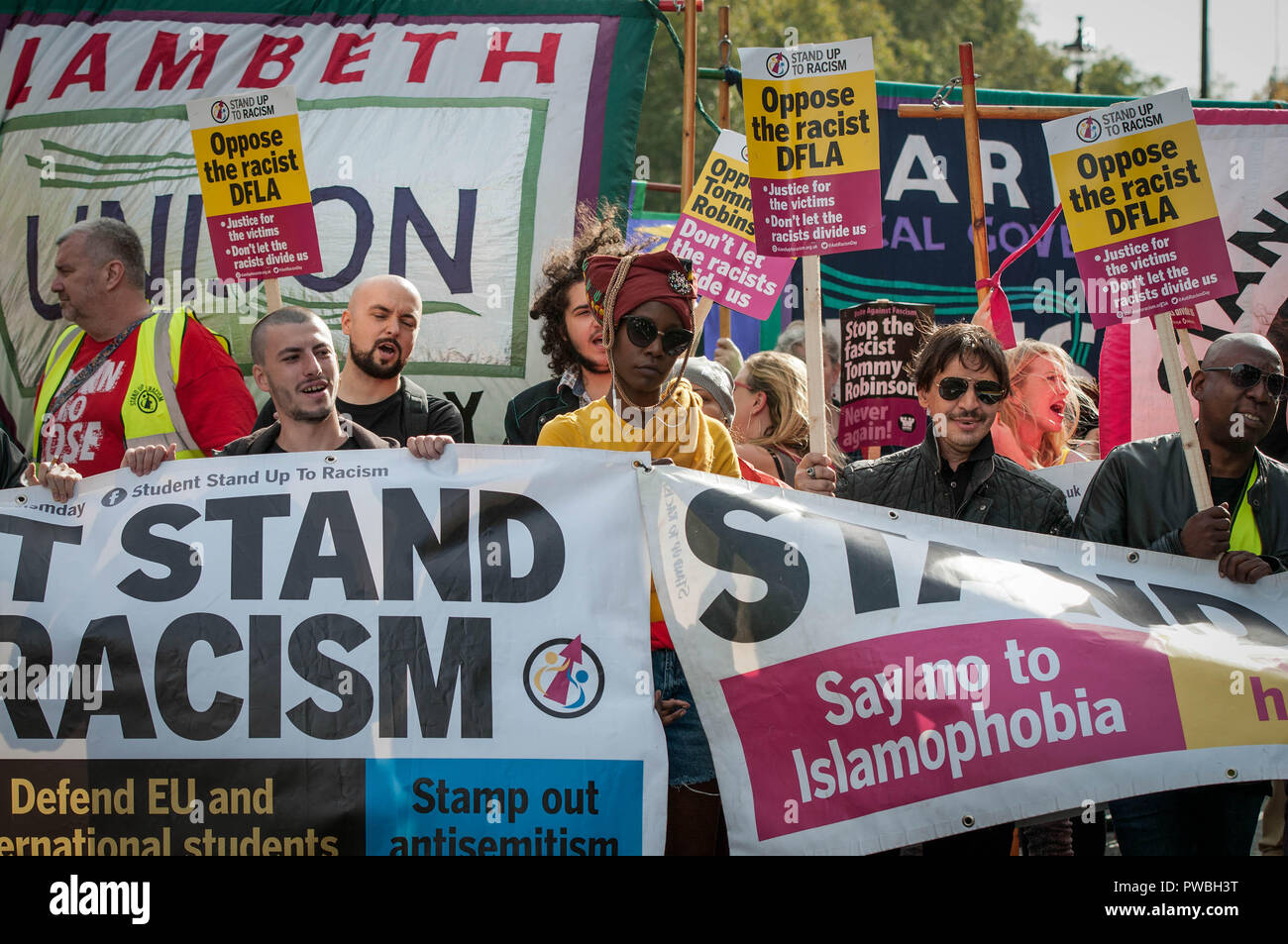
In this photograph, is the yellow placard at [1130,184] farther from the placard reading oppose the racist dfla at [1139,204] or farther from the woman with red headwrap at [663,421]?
the woman with red headwrap at [663,421]

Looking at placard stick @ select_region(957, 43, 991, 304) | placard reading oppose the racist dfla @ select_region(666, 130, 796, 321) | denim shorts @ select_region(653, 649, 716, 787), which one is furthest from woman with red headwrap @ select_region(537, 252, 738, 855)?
placard stick @ select_region(957, 43, 991, 304)

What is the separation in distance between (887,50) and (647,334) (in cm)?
3167

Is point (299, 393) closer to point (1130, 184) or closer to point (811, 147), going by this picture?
point (811, 147)

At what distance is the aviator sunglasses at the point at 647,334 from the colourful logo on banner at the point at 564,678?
803mm

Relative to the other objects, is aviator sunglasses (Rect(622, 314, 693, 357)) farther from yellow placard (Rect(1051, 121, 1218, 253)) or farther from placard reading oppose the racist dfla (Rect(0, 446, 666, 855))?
yellow placard (Rect(1051, 121, 1218, 253))

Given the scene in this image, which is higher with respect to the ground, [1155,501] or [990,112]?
[990,112]

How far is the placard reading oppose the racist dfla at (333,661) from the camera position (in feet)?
11.0

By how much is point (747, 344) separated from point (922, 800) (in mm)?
6317

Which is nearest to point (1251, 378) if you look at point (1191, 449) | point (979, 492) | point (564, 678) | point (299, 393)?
point (1191, 449)

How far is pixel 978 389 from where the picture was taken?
13.1 ft

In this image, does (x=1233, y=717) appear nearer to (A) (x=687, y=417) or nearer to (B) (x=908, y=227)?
(A) (x=687, y=417)

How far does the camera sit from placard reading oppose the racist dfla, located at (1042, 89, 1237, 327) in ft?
13.3

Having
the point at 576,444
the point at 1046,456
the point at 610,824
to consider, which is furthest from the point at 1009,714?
the point at 1046,456
